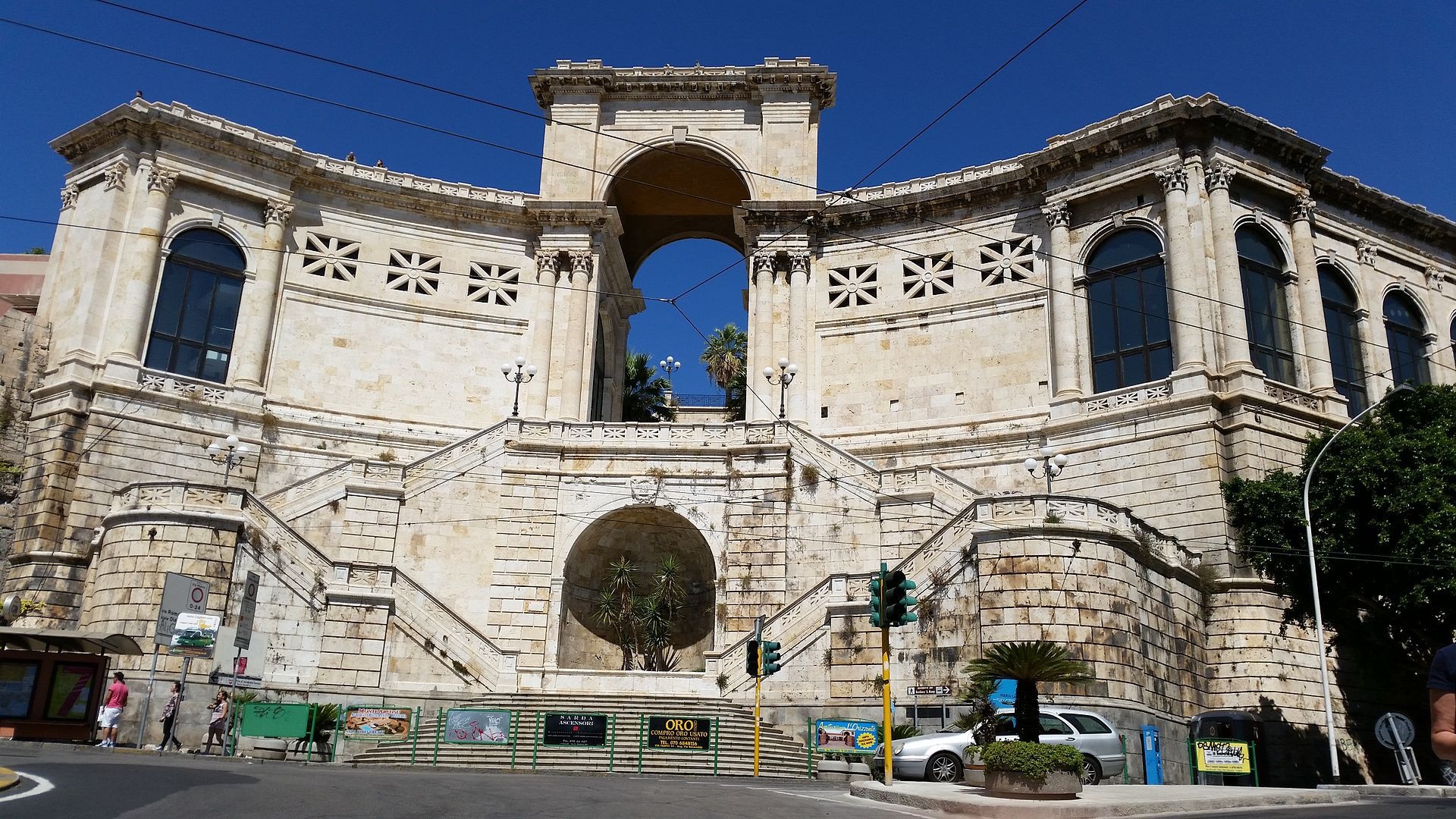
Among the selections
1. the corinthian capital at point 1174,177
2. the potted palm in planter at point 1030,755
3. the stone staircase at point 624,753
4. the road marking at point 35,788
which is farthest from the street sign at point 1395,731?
the road marking at point 35,788

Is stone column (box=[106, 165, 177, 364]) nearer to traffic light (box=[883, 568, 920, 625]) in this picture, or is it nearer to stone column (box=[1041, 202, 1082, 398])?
traffic light (box=[883, 568, 920, 625])

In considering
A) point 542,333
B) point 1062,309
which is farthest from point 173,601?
point 1062,309

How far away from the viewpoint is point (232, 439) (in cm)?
3275

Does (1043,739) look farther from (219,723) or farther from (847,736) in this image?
(219,723)

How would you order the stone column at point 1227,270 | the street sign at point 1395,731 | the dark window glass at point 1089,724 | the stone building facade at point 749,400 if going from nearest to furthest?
the dark window glass at point 1089,724
the street sign at point 1395,731
the stone building facade at point 749,400
the stone column at point 1227,270

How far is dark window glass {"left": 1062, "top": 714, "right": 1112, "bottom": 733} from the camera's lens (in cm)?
2166

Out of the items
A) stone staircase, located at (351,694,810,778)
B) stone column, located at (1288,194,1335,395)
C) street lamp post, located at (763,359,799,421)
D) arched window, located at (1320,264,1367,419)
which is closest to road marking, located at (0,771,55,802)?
stone staircase, located at (351,694,810,778)

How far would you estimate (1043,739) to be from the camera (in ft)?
69.4

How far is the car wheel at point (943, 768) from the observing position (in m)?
21.3

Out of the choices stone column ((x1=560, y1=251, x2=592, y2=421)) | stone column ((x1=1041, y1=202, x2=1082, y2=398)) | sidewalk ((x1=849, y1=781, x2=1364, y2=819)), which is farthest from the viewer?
stone column ((x1=560, y1=251, x2=592, y2=421))

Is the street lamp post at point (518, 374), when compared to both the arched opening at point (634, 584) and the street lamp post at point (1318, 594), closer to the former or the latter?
the arched opening at point (634, 584)

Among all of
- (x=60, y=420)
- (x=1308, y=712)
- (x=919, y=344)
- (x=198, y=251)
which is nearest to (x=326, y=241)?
(x=198, y=251)

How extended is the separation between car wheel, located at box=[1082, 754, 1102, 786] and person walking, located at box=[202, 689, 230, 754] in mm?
18092

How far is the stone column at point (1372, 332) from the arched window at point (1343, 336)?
0.63 feet
